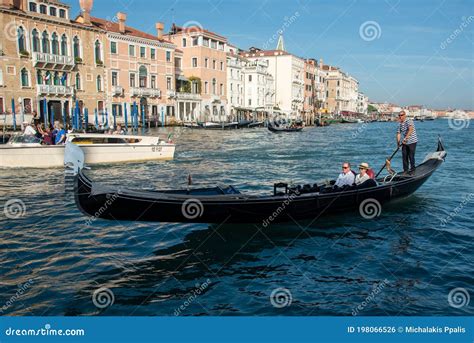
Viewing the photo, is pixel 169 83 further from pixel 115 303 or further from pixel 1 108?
pixel 115 303

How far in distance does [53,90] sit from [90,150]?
14204mm

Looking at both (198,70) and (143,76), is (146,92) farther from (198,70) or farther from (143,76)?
(198,70)

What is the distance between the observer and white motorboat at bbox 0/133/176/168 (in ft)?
41.9

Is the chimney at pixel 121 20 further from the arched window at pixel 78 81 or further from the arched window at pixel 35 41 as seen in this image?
the arched window at pixel 35 41

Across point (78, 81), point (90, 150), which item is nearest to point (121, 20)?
point (78, 81)

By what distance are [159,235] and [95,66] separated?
25172 mm

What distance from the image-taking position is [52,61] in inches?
1005

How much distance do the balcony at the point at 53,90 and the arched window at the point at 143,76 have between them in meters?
6.98

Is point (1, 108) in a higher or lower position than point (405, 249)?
higher

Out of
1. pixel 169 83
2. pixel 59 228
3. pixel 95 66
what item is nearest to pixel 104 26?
pixel 95 66

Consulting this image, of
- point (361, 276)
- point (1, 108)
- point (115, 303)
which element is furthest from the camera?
point (1, 108)

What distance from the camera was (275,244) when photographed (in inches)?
249

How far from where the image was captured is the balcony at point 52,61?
2473 centimetres

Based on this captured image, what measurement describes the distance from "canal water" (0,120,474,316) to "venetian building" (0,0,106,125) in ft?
56.8
